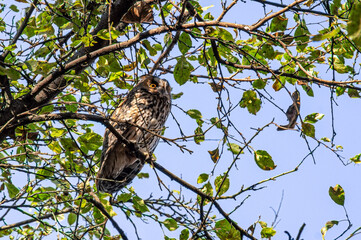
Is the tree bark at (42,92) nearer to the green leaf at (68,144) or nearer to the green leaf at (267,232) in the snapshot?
the green leaf at (68,144)

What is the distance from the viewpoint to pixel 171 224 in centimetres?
261

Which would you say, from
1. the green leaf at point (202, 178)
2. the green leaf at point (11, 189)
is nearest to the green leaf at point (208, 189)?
the green leaf at point (202, 178)

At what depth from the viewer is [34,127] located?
298 centimetres

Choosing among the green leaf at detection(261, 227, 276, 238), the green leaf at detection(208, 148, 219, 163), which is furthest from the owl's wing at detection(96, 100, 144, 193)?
the green leaf at detection(261, 227, 276, 238)

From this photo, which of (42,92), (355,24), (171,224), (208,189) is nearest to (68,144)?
(42,92)

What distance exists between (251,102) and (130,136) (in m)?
1.30

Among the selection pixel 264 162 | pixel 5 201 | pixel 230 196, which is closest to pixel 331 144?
pixel 264 162

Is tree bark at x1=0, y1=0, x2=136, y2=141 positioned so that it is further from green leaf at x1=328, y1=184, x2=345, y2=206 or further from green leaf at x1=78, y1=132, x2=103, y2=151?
green leaf at x1=328, y1=184, x2=345, y2=206

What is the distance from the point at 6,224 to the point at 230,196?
4.71ft

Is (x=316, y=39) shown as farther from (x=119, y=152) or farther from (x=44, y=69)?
(x=119, y=152)

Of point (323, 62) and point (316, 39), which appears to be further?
point (323, 62)

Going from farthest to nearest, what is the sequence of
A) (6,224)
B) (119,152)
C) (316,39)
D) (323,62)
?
(119,152), (323,62), (6,224), (316,39)

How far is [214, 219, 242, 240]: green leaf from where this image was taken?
238cm

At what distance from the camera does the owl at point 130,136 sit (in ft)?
11.4
